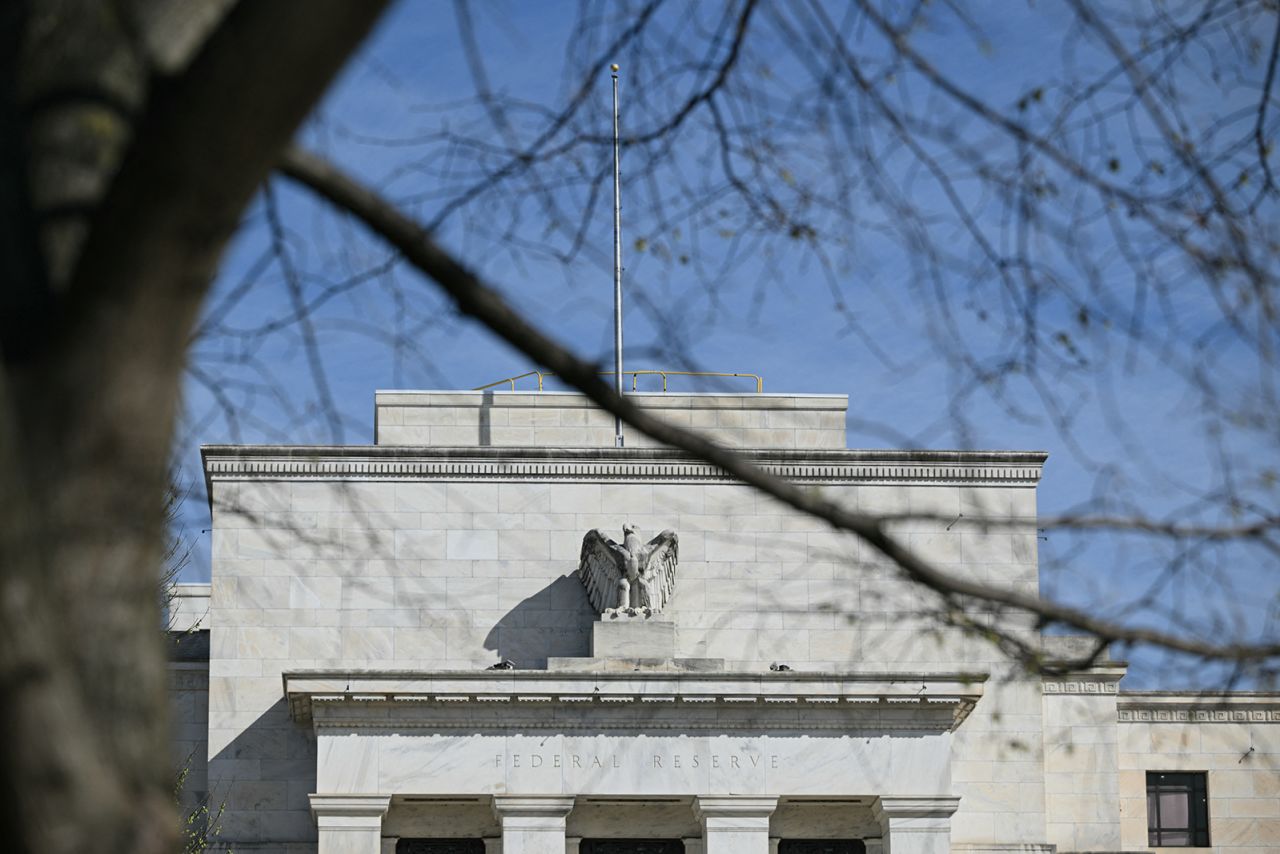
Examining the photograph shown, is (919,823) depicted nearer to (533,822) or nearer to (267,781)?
(533,822)

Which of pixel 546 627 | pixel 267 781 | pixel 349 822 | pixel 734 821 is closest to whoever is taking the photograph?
pixel 349 822

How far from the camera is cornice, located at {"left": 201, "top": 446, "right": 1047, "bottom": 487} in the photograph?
39.7m

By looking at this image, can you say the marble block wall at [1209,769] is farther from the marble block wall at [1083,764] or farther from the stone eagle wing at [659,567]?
the stone eagle wing at [659,567]

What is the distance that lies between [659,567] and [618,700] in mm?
3070

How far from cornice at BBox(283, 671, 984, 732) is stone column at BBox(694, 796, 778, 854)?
1.26m

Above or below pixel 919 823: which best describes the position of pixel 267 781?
above

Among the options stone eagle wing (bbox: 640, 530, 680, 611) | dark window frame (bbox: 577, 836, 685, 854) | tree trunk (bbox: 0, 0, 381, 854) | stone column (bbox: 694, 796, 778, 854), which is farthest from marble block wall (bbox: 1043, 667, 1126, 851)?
tree trunk (bbox: 0, 0, 381, 854)

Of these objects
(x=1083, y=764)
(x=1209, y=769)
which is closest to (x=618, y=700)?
(x=1083, y=764)

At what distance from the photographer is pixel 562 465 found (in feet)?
131

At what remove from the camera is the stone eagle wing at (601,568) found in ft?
123

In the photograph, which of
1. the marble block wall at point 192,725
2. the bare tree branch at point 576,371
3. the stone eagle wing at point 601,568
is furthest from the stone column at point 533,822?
the bare tree branch at point 576,371

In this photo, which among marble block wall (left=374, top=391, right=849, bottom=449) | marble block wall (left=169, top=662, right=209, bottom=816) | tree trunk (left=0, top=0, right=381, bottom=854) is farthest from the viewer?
marble block wall (left=374, top=391, right=849, bottom=449)

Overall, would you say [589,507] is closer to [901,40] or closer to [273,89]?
[901,40]

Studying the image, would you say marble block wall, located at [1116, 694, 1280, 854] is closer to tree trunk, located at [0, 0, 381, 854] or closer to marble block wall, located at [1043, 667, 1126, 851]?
marble block wall, located at [1043, 667, 1126, 851]
